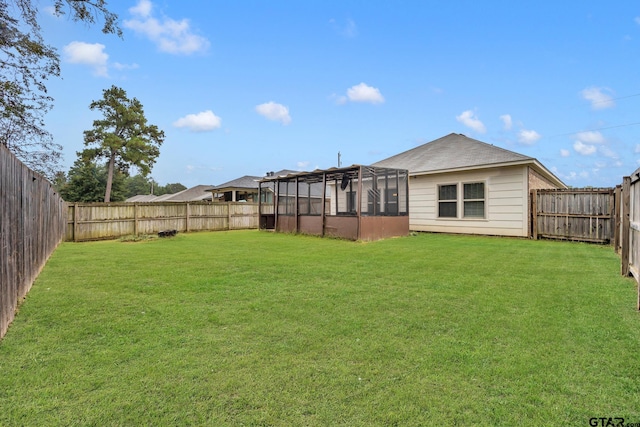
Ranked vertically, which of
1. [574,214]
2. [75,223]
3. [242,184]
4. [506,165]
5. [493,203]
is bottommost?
[75,223]

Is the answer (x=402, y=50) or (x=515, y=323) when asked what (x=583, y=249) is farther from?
(x=402, y=50)

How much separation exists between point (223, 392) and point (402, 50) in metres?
13.8

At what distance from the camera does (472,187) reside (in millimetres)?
11156

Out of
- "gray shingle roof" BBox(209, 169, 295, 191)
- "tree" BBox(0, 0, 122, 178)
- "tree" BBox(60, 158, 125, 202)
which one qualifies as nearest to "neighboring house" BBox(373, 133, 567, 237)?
"tree" BBox(0, 0, 122, 178)

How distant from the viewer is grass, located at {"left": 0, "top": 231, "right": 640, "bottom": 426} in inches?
68.0

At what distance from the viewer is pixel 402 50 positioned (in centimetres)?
1274

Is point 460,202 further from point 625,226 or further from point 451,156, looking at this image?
point 625,226

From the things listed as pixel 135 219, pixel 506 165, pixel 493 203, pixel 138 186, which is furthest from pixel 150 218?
pixel 138 186

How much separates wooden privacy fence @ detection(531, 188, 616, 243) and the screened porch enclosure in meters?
4.05

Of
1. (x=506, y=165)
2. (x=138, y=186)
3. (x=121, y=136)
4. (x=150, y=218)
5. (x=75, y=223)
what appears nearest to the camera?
(x=506, y=165)

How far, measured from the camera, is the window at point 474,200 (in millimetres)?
10961

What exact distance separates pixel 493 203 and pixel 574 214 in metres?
2.15

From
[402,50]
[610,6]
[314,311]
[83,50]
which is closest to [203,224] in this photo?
[83,50]

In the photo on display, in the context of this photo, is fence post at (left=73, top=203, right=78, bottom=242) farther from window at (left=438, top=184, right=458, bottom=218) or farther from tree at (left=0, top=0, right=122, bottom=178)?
window at (left=438, top=184, right=458, bottom=218)
